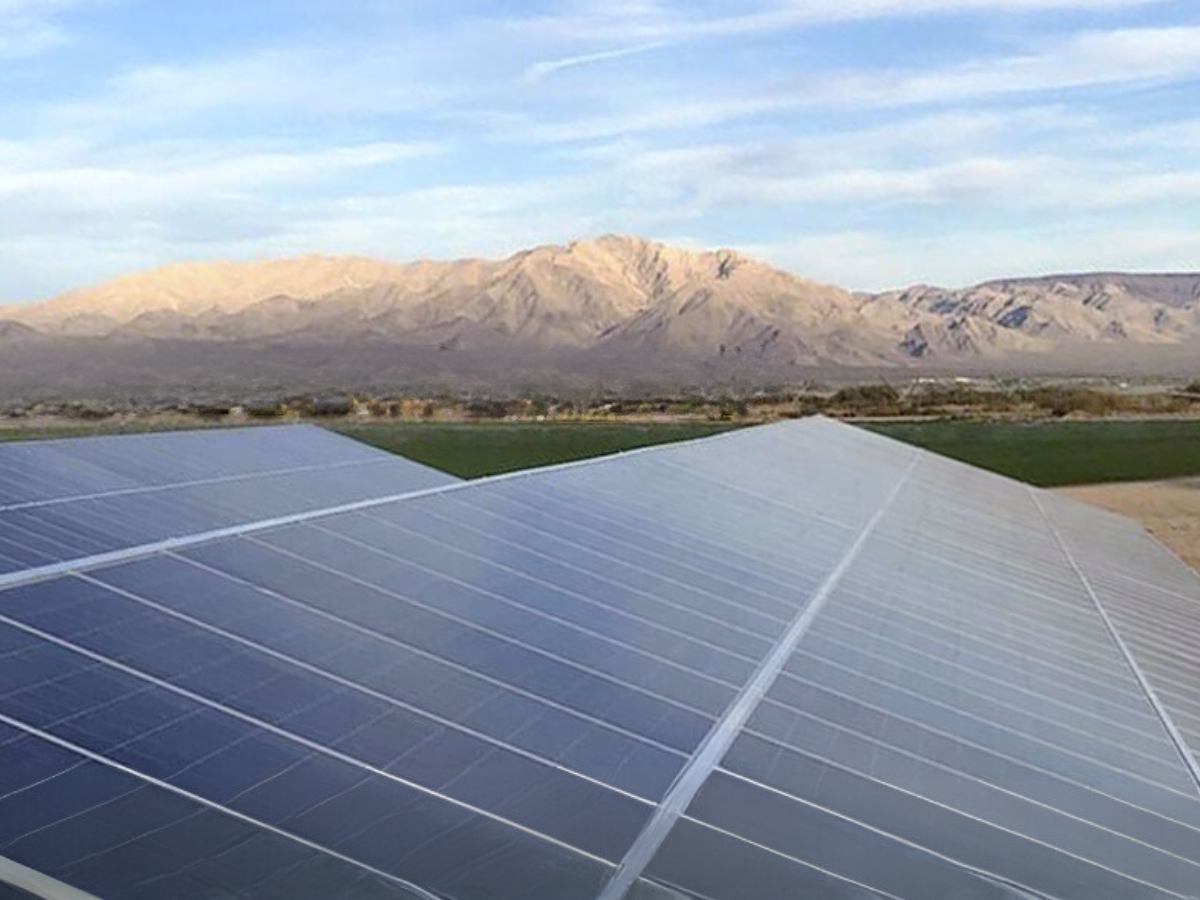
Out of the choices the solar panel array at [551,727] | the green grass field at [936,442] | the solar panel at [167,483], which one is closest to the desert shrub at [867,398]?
the green grass field at [936,442]

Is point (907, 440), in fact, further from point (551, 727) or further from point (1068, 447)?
point (551, 727)

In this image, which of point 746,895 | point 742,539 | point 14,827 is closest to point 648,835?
point 746,895

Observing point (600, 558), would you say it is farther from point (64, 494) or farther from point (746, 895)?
point (64, 494)

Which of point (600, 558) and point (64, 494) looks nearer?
point (600, 558)

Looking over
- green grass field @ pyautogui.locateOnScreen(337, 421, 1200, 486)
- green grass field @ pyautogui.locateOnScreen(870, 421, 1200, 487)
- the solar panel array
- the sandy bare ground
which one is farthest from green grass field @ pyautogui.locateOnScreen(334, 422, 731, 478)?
the solar panel array

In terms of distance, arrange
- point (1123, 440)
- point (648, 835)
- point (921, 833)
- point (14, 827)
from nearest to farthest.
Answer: point (14, 827) → point (648, 835) → point (921, 833) → point (1123, 440)

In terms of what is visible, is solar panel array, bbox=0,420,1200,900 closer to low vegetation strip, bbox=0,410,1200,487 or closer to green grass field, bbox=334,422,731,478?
low vegetation strip, bbox=0,410,1200,487

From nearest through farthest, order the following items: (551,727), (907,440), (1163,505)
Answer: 1. (551,727)
2. (1163,505)
3. (907,440)

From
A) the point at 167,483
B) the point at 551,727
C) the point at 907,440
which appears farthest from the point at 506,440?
the point at 551,727
